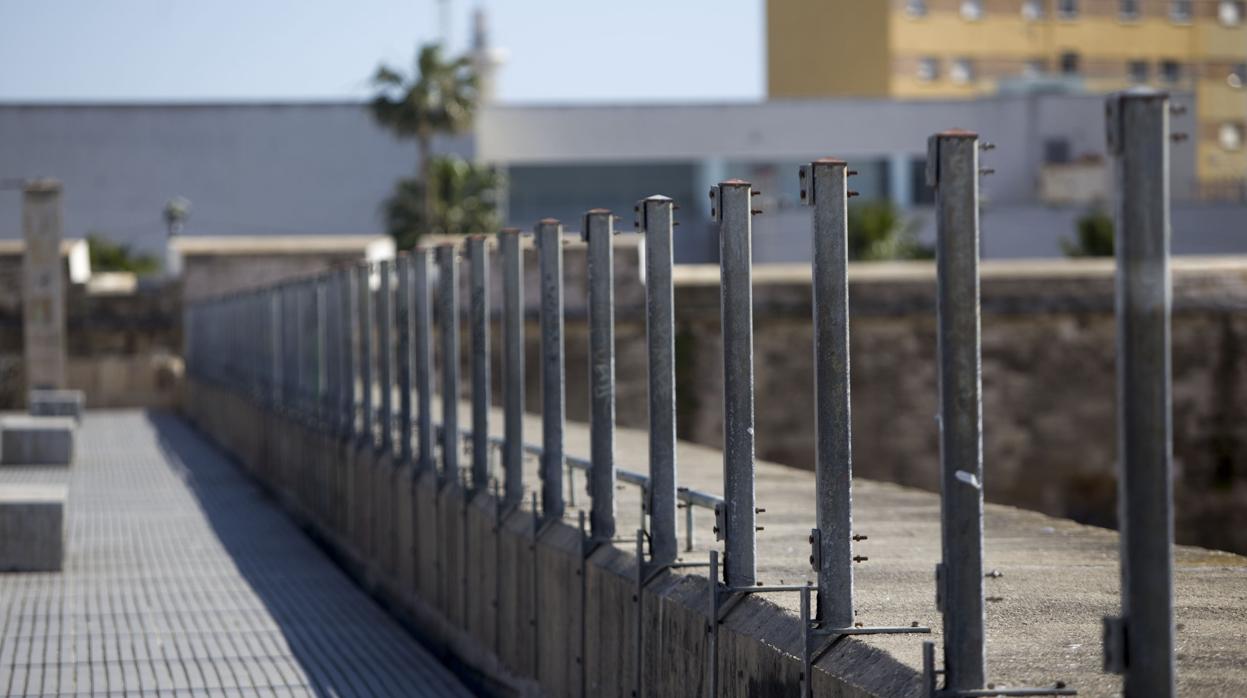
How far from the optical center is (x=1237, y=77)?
76.5 meters

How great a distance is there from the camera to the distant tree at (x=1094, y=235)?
54.1m

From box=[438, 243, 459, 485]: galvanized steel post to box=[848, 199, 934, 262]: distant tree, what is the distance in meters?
41.1

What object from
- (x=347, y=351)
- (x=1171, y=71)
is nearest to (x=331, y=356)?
(x=347, y=351)

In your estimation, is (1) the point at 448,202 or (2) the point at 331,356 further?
(1) the point at 448,202

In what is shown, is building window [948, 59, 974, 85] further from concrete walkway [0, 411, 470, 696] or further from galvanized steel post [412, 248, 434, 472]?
galvanized steel post [412, 248, 434, 472]

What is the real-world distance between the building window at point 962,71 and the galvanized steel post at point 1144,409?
7353 centimetres

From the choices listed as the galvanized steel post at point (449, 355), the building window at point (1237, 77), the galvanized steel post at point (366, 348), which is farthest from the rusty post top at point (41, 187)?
the building window at point (1237, 77)

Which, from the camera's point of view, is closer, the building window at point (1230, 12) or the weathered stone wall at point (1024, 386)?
the weathered stone wall at point (1024, 386)

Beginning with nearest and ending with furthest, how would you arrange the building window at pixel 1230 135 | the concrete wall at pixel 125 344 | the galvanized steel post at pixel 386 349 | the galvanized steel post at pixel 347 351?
the galvanized steel post at pixel 386 349
the galvanized steel post at pixel 347 351
the concrete wall at pixel 125 344
the building window at pixel 1230 135

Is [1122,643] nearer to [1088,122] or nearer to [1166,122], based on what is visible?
[1166,122]

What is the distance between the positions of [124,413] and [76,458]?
1044 centimetres

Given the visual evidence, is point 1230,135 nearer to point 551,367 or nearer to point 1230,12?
point 1230,12

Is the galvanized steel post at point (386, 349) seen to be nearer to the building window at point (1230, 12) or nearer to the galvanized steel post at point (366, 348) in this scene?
the galvanized steel post at point (366, 348)

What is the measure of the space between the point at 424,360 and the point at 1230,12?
71377 millimetres
